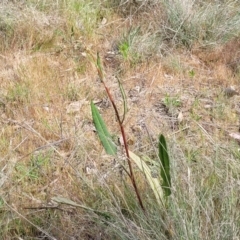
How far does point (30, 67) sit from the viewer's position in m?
3.46

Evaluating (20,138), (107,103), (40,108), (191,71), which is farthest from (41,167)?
(191,71)

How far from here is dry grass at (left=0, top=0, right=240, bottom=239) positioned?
6.18 ft

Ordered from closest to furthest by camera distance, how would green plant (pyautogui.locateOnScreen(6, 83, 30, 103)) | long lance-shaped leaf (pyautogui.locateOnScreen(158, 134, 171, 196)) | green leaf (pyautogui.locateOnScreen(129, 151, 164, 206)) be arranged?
1. long lance-shaped leaf (pyautogui.locateOnScreen(158, 134, 171, 196))
2. green leaf (pyautogui.locateOnScreen(129, 151, 164, 206))
3. green plant (pyautogui.locateOnScreen(6, 83, 30, 103))

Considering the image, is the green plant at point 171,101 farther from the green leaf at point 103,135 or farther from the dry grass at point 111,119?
the green leaf at point 103,135

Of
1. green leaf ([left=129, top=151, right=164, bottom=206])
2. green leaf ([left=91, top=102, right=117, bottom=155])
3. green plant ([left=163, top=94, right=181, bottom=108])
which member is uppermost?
green leaf ([left=91, top=102, right=117, bottom=155])

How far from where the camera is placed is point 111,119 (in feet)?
9.86

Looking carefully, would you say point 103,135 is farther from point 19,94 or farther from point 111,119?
point 19,94

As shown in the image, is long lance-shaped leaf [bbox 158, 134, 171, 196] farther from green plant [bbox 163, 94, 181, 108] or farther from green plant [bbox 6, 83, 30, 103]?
green plant [bbox 6, 83, 30, 103]

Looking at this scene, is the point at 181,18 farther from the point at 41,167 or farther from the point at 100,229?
the point at 100,229

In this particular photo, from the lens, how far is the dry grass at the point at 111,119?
6.18 feet

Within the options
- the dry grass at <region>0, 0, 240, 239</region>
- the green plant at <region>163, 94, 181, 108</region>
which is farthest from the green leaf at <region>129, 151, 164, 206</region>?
the green plant at <region>163, 94, 181, 108</region>

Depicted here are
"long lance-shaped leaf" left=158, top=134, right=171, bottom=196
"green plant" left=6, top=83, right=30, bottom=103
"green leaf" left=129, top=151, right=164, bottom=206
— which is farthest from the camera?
"green plant" left=6, top=83, right=30, bottom=103

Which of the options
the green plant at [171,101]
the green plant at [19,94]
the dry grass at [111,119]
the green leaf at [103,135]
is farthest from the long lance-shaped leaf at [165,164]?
the green plant at [19,94]

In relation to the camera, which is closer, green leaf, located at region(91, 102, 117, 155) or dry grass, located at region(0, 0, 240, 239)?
green leaf, located at region(91, 102, 117, 155)
